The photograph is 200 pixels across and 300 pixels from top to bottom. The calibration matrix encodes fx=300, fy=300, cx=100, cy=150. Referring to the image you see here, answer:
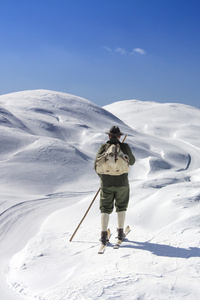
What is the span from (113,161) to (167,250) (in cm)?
129

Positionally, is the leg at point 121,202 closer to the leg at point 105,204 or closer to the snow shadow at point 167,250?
the leg at point 105,204

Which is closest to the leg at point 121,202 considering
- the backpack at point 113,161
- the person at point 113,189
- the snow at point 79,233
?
the person at point 113,189

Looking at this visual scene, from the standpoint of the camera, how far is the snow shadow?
11.5ft

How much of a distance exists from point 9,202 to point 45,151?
195 inches

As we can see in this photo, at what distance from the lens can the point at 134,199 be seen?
6281 millimetres

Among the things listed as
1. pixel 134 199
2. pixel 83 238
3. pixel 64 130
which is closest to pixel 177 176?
pixel 134 199

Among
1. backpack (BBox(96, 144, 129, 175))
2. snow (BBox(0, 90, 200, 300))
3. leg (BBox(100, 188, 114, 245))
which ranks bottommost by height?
snow (BBox(0, 90, 200, 300))

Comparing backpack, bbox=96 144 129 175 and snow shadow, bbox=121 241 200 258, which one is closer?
snow shadow, bbox=121 241 200 258

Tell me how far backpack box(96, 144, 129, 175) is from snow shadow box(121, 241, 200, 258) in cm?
101

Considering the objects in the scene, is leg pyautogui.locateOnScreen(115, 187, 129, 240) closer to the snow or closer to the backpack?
the snow

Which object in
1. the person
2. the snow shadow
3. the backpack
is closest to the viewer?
the snow shadow

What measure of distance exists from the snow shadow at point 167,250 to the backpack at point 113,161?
1007 millimetres

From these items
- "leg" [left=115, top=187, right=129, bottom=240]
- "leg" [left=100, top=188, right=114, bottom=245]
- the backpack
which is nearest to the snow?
"leg" [left=115, top=187, right=129, bottom=240]

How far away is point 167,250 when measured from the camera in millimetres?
3697
